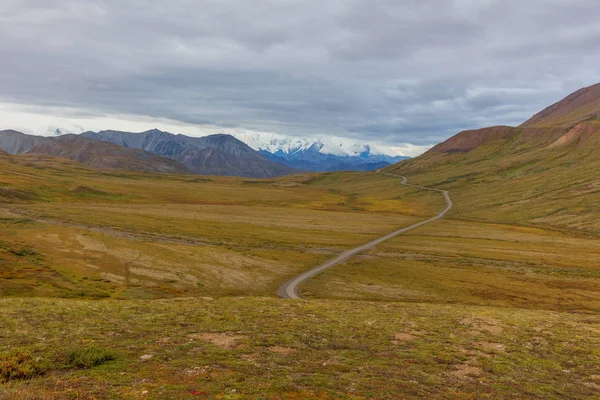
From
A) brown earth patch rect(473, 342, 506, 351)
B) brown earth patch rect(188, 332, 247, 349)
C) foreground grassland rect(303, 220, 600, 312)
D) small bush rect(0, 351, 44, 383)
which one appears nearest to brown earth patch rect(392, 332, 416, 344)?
brown earth patch rect(473, 342, 506, 351)

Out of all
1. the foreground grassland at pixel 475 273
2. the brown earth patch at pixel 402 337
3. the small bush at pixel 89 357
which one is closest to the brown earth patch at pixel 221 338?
the small bush at pixel 89 357

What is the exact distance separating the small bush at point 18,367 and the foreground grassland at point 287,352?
1.03 ft

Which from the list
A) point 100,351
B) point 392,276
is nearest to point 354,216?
point 392,276

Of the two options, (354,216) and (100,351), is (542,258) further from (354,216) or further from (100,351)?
(100,351)

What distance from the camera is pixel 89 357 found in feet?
72.5

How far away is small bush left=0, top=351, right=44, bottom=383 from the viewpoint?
18984mm

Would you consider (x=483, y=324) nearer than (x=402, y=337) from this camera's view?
No

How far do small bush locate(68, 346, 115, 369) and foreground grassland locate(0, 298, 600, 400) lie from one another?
0.40 feet

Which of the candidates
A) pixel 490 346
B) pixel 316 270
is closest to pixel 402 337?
pixel 490 346

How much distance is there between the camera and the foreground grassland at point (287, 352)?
19453 mm

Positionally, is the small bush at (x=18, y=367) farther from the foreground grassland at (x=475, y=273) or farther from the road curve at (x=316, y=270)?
the foreground grassland at (x=475, y=273)

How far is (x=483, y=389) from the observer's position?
22641 mm

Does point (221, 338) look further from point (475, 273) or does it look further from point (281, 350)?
point (475, 273)

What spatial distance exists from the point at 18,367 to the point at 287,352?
15.6 metres
